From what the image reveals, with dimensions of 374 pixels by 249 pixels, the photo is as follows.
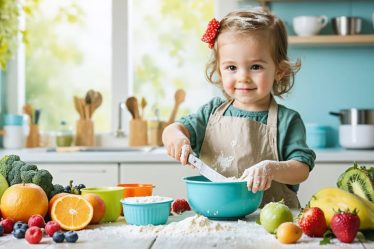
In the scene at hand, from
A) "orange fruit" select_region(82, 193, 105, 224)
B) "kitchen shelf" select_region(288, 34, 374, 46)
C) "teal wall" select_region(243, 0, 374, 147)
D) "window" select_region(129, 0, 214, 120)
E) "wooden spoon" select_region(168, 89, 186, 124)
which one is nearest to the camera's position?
"orange fruit" select_region(82, 193, 105, 224)

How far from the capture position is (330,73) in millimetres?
3752

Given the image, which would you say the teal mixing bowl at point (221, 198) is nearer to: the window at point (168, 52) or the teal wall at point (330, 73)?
the teal wall at point (330, 73)

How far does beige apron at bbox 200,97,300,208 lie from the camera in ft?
6.45

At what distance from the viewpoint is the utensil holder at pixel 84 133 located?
3846 mm

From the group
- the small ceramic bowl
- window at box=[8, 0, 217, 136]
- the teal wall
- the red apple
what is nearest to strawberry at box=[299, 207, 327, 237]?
the small ceramic bowl

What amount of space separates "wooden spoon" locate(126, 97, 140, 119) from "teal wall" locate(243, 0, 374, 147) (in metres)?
0.89

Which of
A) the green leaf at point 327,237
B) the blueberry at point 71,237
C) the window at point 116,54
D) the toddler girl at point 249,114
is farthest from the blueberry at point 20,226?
the window at point 116,54

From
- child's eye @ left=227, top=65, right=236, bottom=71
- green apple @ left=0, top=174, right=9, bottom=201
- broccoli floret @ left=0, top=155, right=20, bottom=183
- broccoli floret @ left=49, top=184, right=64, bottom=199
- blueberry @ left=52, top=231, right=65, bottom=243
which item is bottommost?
blueberry @ left=52, top=231, right=65, bottom=243

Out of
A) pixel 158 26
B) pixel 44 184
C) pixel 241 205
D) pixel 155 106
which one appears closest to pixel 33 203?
pixel 44 184

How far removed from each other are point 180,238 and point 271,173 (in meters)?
0.38

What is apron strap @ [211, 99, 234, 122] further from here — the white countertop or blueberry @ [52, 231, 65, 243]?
the white countertop

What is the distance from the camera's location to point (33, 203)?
146 cm

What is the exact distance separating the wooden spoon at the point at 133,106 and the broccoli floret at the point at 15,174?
2.19 meters

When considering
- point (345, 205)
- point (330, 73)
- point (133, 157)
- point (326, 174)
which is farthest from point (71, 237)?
point (330, 73)
